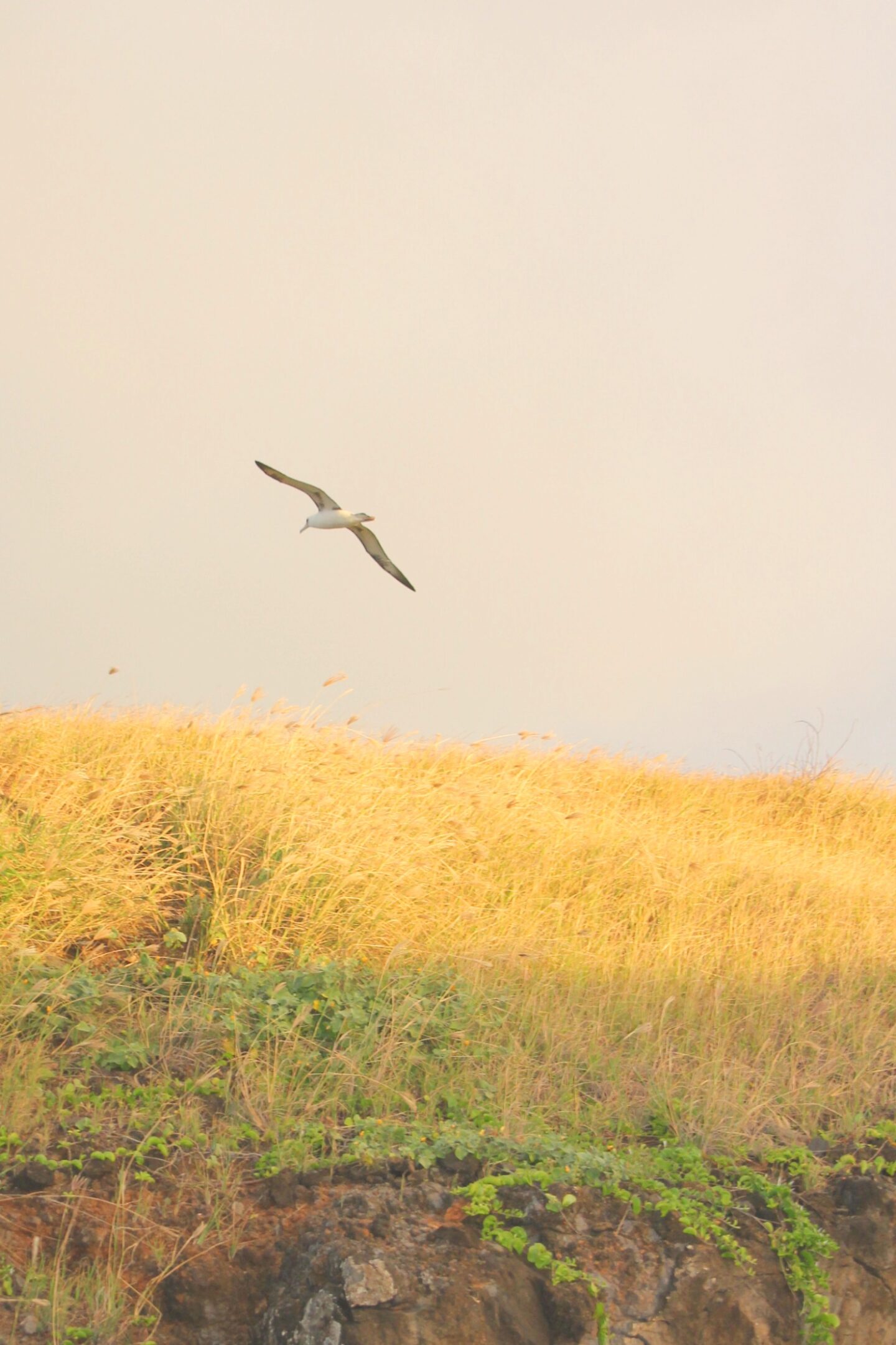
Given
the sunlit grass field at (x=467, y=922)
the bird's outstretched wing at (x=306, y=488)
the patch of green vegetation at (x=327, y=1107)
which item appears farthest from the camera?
the bird's outstretched wing at (x=306, y=488)

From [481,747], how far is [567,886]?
3.20 m

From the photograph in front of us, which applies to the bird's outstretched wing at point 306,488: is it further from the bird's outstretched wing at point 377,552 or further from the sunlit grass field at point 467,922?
the sunlit grass field at point 467,922

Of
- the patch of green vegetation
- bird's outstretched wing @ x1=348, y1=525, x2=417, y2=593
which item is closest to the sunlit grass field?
the patch of green vegetation

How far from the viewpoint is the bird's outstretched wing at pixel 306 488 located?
685 centimetres

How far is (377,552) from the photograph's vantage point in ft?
24.6

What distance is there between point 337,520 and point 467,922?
2.58 meters

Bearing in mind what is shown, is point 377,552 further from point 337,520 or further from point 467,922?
point 467,922

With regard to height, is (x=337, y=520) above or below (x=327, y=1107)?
above

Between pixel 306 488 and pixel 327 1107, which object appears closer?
pixel 327 1107

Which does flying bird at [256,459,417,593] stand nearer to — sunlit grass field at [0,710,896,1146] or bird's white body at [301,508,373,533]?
bird's white body at [301,508,373,533]

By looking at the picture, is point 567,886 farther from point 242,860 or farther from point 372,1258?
point 372,1258

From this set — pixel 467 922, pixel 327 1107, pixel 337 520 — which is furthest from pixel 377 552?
pixel 327 1107


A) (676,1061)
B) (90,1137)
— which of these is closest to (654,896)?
(676,1061)

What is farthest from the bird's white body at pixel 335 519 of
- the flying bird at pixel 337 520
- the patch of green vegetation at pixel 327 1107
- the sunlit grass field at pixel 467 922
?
the patch of green vegetation at pixel 327 1107
